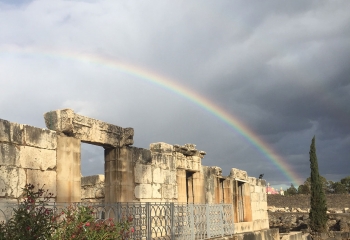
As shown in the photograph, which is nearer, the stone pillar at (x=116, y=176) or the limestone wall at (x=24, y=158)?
the limestone wall at (x=24, y=158)

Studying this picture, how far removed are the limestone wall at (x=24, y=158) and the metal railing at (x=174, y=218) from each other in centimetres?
51

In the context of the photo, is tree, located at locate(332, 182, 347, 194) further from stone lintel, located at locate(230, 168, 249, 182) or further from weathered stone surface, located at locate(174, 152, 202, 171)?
weathered stone surface, located at locate(174, 152, 202, 171)

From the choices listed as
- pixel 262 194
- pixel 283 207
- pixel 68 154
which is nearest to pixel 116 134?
pixel 68 154

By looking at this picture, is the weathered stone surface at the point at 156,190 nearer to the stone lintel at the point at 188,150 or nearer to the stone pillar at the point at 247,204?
the stone lintel at the point at 188,150

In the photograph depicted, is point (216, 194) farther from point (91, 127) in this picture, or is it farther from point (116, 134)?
point (91, 127)

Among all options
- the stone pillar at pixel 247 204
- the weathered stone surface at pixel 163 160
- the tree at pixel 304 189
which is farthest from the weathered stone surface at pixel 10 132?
the tree at pixel 304 189

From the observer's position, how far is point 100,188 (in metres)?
11.9

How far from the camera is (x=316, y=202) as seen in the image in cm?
2417

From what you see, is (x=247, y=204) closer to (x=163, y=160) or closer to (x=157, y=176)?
(x=163, y=160)

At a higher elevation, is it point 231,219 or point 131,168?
point 131,168

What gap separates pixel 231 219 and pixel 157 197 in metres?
2.05

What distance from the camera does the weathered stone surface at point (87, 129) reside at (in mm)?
8164

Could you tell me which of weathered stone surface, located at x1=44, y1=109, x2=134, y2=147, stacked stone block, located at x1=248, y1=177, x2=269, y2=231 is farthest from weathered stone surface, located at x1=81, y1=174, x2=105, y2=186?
stacked stone block, located at x1=248, y1=177, x2=269, y2=231

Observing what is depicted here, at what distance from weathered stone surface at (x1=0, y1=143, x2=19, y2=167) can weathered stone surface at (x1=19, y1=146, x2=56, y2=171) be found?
92 mm
